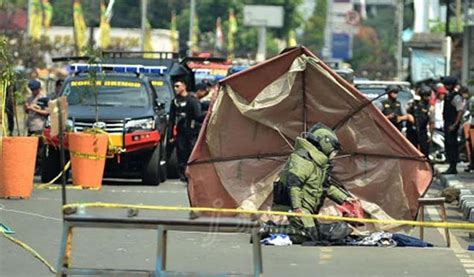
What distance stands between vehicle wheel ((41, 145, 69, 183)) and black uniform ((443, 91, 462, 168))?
770 centimetres

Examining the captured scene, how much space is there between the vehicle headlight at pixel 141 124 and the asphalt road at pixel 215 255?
5587 millimetres

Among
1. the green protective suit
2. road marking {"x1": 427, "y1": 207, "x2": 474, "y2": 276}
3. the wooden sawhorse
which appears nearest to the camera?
the wooden sawhorse

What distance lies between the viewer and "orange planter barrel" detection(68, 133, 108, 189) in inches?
810

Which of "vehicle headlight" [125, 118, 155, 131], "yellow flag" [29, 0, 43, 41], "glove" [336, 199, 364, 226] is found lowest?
"glove" [336, 199, 364, 226]

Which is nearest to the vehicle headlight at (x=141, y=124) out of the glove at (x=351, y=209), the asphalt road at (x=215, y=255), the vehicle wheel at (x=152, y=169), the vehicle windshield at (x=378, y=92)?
the vehicle wheel at (x=152, y=169)

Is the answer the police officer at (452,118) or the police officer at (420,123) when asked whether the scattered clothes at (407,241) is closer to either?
the police officer at (452,118)

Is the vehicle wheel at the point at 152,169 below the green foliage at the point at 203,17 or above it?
below

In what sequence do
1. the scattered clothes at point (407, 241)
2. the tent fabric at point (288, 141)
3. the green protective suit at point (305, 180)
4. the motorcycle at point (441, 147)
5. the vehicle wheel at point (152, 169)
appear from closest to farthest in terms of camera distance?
the green protective suit at point (305, 180) < the scattered clothes at point (407, 241) < the tent fabric at point (288, 141) < the vehicle wheel at point (152, 169) < the motorcycle at point (441, 147)

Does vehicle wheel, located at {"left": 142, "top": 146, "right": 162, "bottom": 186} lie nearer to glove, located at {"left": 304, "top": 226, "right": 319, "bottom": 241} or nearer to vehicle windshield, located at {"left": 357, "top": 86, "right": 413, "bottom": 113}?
vehicle windshield, located at {"left": 357, "top": 86, "right": 413, "bottom": 113}

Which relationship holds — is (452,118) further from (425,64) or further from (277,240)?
(425,64)

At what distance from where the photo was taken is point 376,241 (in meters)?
14.5

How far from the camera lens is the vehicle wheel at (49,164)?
22078 millimetres

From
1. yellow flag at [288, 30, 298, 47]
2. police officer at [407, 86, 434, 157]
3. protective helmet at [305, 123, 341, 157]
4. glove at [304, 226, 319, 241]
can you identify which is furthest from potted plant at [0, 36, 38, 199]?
yellow flag at [288, 30, 298, 47]

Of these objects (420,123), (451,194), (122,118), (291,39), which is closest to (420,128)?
(420,123)
